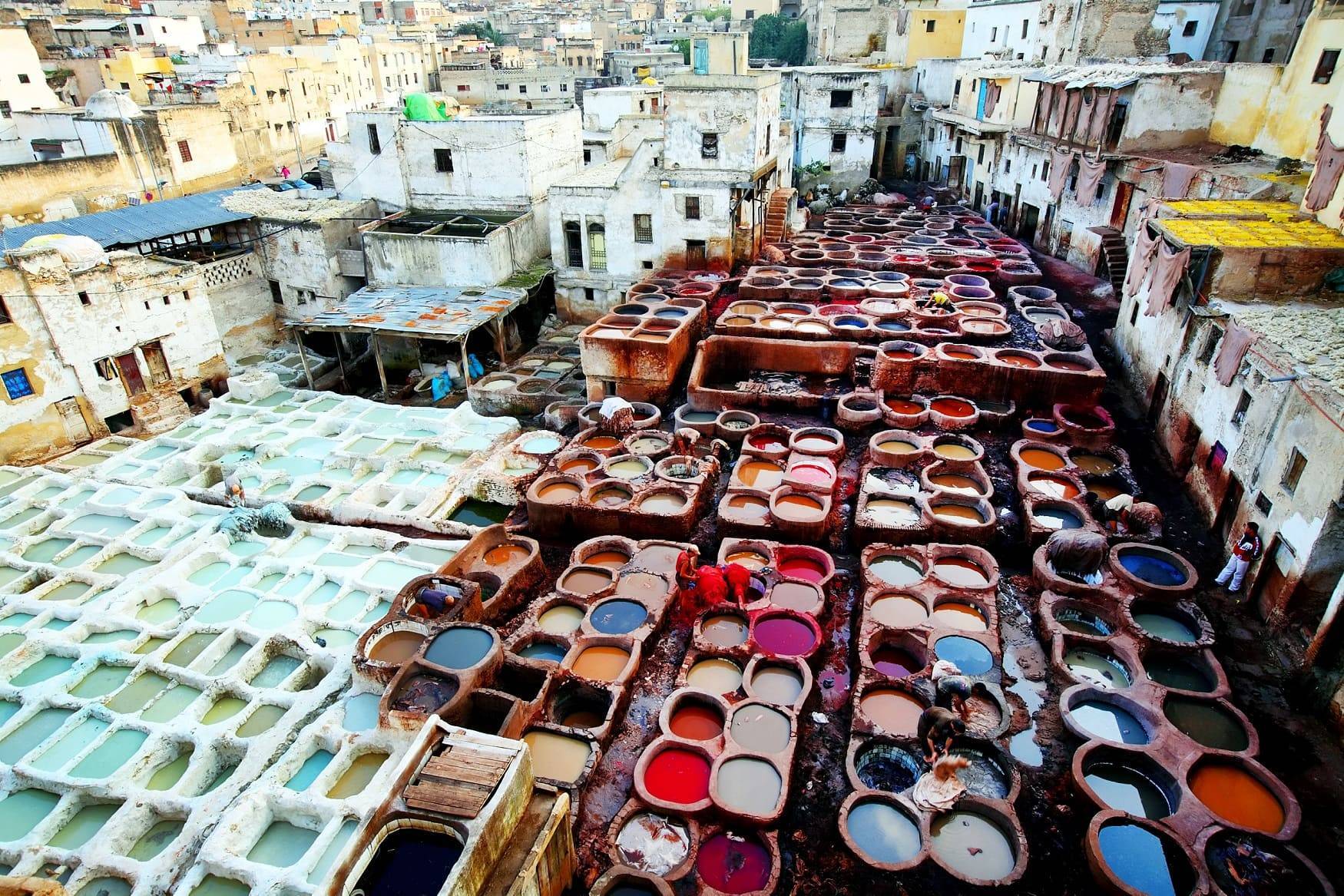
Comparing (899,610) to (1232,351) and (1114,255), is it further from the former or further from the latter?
(1114,255)

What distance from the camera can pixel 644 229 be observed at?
2584cm

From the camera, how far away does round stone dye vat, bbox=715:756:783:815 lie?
9875mm

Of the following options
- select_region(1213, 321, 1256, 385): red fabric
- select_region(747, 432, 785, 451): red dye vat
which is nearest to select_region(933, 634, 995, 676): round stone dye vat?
select_region(747, 432, 785, 451): red dye vat

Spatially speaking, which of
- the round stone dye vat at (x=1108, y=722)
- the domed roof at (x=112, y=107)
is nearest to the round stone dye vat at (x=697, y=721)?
the round stone dye vat at (x=1108, y=722)

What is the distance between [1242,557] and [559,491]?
1237 centimetres

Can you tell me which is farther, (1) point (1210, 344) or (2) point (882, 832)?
(1) point (1210, 344)

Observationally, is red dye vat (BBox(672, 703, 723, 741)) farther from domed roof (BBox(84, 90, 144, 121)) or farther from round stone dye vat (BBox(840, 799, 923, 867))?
domed roof (BBox(84, 90, 144, 121))

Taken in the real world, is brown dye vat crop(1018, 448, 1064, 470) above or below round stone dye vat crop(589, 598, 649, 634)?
above

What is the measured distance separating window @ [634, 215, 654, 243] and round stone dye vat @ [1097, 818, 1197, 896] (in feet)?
69.4

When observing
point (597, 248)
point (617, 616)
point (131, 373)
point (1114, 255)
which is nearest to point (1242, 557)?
point (617, 616)

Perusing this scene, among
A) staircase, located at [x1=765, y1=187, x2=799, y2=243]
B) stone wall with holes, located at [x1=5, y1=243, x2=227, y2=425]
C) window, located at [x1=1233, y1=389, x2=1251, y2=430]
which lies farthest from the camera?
staircase, located at [x1=765, y1=187, x2=799, y2=243]

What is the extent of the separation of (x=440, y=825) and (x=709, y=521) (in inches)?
359

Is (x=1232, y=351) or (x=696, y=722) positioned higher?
(x=1232, y=351)

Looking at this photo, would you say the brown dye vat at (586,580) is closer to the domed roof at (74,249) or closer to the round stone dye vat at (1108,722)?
the round stone dye vat at (1108,722)
